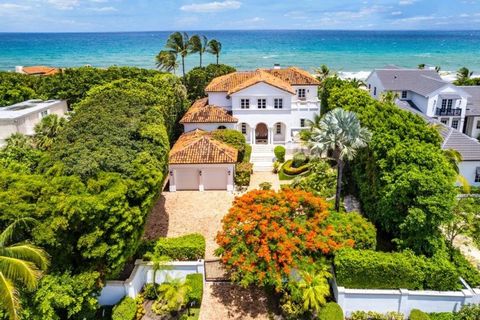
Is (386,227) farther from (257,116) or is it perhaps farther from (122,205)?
(257,116)

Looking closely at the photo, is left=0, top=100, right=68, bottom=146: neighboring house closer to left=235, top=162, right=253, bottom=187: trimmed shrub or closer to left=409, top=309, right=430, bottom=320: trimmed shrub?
left=235, top=162, right=253, bottom=187: trimmed shrub

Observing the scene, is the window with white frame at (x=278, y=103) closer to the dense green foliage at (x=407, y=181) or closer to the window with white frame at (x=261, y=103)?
the window with white frame at (x=261, y=103)

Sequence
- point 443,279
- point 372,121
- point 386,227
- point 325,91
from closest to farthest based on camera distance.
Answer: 1. point 443,279
2. point 386,227
3. point 372,121
4. point 325,91

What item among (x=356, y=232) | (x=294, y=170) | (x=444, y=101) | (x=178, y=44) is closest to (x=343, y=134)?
Answer: (x=356, y=232)

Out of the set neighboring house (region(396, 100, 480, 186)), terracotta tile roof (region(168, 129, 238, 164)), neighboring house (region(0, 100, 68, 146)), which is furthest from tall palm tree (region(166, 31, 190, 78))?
neighboring house (region(396, 100, 480, 186))

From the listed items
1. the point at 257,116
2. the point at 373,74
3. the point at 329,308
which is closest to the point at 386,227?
the point at 329,308

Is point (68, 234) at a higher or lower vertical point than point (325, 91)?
lower

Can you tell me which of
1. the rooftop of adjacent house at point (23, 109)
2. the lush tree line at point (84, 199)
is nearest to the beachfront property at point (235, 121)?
the lush tree line at point (84, 199)
